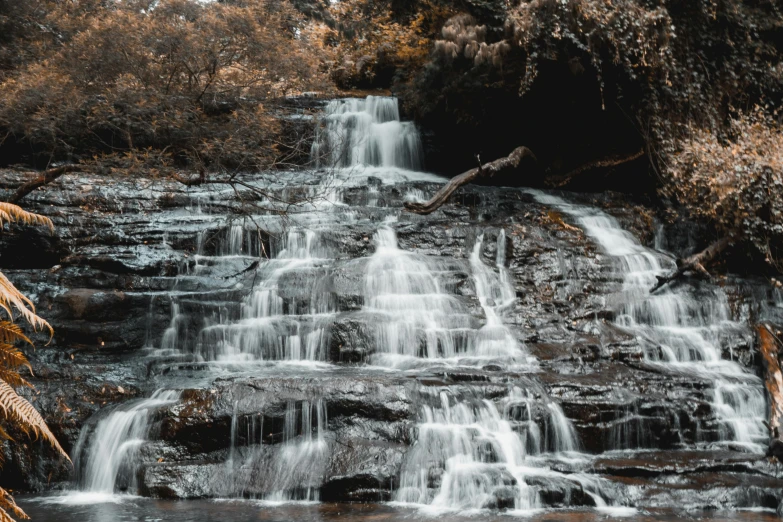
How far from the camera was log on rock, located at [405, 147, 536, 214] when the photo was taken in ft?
36.0

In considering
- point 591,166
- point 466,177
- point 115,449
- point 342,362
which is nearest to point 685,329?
point 466,177

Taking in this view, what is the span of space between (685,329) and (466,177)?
472cm

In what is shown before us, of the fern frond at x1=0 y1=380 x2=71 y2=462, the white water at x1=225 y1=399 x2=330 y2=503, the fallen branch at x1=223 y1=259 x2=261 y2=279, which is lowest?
the white water at x1=225 y1=399 x2=330 y2=503

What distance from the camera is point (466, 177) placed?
38.9 ft

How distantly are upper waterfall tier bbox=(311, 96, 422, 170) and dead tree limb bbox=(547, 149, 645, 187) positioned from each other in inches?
130

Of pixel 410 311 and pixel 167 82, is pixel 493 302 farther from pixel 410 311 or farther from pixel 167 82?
pixel 167 82

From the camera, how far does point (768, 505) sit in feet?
19.3

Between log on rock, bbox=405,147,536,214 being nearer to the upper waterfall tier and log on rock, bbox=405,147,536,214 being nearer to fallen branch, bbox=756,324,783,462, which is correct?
the upper waterfall tier

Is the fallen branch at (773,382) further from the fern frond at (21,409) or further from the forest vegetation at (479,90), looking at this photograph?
the fern frond at (21,409)

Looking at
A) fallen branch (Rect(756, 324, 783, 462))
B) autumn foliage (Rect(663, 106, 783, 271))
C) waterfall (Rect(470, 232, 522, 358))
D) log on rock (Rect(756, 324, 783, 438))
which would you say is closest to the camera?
fallen branch (Rect(756, 324, 783, 462))

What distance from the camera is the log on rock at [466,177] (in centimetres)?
1096

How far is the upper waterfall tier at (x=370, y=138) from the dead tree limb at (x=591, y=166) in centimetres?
329

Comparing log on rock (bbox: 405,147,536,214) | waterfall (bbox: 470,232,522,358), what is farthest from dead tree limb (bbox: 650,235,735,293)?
log on rock (bbox: 405,147,536,214)

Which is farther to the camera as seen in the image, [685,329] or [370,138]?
[370,138]
